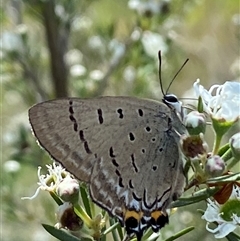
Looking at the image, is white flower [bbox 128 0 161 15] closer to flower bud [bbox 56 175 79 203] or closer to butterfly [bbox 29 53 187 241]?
butterfly [bbox 29 53 187 241]

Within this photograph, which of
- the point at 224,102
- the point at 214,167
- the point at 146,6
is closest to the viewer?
the point at 214,167

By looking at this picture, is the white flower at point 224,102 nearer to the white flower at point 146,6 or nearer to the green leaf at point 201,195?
the green leaf at point 201,195

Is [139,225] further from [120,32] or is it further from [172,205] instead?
[120,32]

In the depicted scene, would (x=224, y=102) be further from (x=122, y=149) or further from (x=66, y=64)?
(x=66, y=64)

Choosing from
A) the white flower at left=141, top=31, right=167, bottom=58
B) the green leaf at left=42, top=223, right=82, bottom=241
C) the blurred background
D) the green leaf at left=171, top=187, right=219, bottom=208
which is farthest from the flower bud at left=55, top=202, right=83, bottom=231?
the white flower at left=141, top=31, right=167, bottom=58

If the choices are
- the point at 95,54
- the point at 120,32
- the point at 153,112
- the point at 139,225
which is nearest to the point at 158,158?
the point at 153,112

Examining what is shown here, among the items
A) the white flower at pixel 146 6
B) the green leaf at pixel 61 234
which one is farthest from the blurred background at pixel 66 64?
the green leaf at pixel 61 234

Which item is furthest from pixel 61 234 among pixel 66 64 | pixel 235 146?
pixel 66 64
